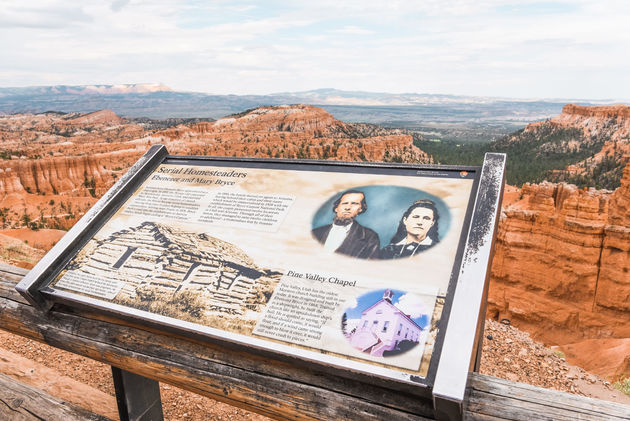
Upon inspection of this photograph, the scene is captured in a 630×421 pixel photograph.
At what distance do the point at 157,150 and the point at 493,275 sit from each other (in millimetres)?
17854

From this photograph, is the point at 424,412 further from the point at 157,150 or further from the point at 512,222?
the point at 512,222

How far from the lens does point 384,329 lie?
1836 mm

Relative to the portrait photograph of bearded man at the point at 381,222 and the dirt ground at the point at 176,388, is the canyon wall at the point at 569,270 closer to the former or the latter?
the dirt ground at the point at 176,388

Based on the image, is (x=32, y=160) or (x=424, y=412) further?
(x=32, y=160)

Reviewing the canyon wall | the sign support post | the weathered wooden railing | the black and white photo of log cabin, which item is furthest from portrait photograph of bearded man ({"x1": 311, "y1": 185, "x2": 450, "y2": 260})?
the canyon wall

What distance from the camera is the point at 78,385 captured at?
12.4 ft

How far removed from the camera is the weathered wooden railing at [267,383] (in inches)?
71.2

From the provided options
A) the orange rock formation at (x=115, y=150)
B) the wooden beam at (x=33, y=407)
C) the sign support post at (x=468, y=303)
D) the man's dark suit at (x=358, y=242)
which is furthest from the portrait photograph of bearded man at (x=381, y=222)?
the orange rock formation at (x=115, y=150)

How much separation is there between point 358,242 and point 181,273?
3.04ft

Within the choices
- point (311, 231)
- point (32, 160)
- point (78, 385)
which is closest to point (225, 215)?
point (311, 231)

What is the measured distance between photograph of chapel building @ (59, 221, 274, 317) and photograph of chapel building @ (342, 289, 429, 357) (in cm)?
46

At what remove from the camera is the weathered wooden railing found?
5.93 ft

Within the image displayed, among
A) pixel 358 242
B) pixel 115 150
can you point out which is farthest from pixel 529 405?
pixel 115 150

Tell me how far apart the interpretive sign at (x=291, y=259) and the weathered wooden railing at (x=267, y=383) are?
0.18 metres
